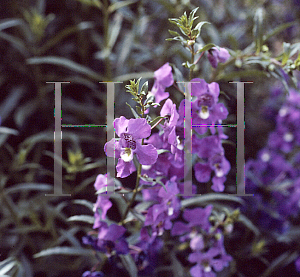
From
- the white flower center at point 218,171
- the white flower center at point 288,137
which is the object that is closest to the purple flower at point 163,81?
the white flower center at point 218,171

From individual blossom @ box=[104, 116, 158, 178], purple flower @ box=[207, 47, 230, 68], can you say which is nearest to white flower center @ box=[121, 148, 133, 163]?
individual blossom @ box=[104, 116, 158, 178]

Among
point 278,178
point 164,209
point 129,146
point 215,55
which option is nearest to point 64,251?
point 164,209

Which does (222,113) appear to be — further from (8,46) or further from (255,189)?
(8,46)

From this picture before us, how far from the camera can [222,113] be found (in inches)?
35.5

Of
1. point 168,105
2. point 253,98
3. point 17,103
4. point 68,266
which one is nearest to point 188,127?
point 168,105

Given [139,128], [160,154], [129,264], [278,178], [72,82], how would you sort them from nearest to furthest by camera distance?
[139,128] → [160,154] → [129,264] → [278,178] → [72,82]

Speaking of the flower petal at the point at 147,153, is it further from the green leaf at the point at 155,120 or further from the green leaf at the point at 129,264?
the green leaf at the point at 129,264

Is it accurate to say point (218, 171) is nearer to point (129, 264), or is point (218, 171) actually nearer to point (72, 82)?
point (129, 264)

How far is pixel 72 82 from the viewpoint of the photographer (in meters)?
1.98

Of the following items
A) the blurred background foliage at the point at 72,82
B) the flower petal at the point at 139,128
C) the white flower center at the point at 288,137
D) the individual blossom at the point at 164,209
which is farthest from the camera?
the white flower center at the point at 288,137

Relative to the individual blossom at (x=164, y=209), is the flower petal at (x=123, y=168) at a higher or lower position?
higher

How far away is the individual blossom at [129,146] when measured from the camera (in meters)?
0.75

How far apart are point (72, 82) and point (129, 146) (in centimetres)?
131

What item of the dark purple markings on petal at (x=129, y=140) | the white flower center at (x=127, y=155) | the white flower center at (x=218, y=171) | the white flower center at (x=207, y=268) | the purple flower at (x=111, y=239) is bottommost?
the white flower center at (x=207, y=268)
